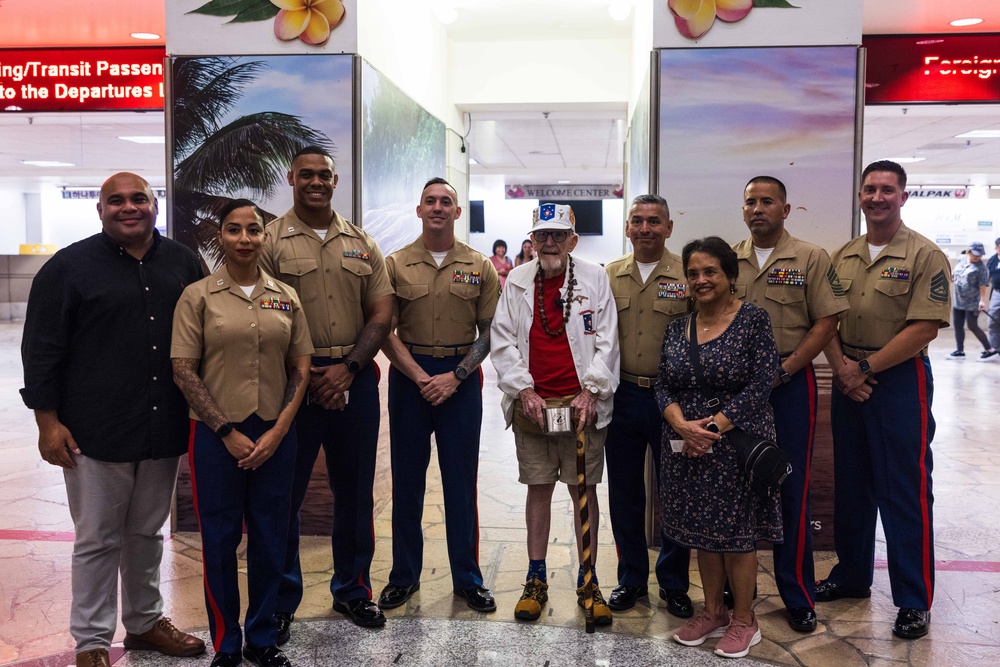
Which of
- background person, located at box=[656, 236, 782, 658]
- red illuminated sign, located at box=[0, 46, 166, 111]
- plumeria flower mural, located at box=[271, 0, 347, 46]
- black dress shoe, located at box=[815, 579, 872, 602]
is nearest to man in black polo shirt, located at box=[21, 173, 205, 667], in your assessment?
plumeria flower mural, located at box=[271, 0, 347, 46]

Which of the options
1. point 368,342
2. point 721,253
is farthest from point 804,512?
point 368,342

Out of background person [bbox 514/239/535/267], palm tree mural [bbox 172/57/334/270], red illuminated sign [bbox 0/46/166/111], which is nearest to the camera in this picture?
palm tree mural [bbox 172/57/334/270]

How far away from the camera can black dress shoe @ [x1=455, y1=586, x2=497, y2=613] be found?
368 centimetres

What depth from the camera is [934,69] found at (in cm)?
663

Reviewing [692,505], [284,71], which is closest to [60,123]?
[284,71]

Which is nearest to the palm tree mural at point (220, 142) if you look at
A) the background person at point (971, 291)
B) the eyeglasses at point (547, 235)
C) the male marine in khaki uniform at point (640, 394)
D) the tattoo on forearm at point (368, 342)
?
the tattoo on forearm at point (368, 342)

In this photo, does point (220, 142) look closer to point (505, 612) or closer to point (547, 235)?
point (547, 235)

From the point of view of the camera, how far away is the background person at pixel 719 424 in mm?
3156

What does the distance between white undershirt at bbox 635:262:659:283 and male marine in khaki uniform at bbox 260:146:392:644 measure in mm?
1072

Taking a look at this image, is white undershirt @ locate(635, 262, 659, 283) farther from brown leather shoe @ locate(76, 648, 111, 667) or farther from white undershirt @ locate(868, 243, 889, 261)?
brown leather shoe @ locate(76, 648, 111, 667)

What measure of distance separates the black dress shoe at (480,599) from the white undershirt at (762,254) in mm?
1828

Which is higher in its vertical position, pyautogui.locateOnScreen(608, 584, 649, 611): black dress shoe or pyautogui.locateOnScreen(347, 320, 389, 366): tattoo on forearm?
pyautogui.locateOnScreen(347, 320, 389, 366): tattoo on forearm

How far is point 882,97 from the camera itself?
6629 millimetres

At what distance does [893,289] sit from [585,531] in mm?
1594
